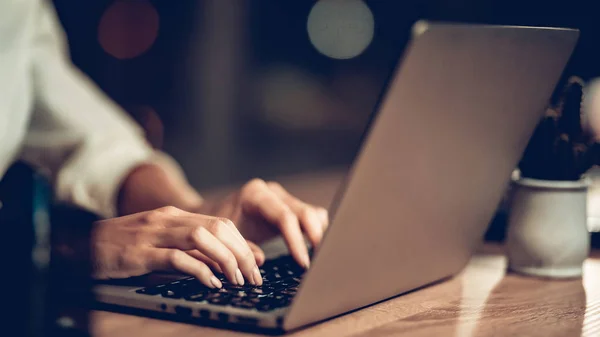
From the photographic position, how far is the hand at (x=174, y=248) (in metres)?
0.73

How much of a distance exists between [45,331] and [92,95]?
3.76 feet

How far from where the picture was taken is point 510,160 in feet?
2.76

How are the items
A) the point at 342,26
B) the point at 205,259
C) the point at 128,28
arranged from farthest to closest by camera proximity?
1. the point at 342,26
2. the point at 128,28
3. the point at 205,259

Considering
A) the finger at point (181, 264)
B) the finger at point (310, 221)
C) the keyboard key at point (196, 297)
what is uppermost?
the finger at point (310, 221)

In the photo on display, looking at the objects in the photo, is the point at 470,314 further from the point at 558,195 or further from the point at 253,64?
the point at 253,64

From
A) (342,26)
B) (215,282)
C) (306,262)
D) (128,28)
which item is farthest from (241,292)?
(342,26)

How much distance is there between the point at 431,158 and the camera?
2.19 ft

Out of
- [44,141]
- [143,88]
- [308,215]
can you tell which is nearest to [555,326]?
[308,215]

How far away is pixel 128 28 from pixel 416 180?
4.45m

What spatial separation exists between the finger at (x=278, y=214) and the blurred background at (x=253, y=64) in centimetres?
255

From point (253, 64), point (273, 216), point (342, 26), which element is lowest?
point (273, 216)

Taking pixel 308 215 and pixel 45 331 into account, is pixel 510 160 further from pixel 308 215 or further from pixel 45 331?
pixel 45 331

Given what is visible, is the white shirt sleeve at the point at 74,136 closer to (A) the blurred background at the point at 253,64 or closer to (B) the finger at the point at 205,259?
(B) the finger at the point at 205,259

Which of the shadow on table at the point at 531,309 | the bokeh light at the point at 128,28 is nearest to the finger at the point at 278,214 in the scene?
the shadow on table at the point at 531,309
